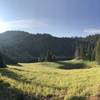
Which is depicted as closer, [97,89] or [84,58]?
[97,89]

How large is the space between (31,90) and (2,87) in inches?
129

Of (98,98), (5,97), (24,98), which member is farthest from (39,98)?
(98,98)

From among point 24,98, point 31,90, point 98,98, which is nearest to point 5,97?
point 24,98

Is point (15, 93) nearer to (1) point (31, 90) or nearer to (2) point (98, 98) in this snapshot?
(1) point (31, 90)

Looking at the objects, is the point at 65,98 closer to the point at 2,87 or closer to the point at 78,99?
the point at 78,99

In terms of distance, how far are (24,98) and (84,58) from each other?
14635 centimetres

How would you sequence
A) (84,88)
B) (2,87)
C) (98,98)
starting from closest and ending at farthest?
(98,98)
(84,88)
(2,87)

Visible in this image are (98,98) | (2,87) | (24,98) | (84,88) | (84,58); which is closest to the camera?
(98,98)

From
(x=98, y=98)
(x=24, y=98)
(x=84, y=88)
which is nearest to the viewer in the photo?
(x=98, y=98)

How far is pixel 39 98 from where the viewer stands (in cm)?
2417

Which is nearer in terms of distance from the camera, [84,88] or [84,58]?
[84,88]

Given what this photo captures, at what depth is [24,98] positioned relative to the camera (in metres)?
24.0

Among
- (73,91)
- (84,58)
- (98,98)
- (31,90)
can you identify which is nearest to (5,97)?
(31,90)

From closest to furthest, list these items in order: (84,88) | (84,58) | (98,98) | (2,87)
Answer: (98,98)
(84,88)
(2,87)
(84,58)
